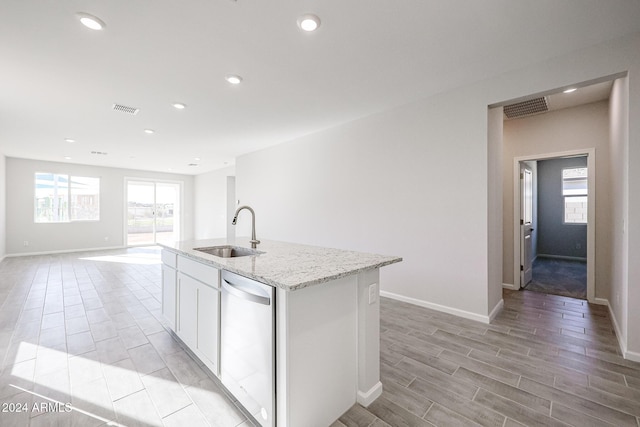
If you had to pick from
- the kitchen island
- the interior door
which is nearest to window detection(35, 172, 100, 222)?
the kitchen island

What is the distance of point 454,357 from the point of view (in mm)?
2309

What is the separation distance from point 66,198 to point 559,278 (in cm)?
1225

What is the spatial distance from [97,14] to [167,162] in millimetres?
6434

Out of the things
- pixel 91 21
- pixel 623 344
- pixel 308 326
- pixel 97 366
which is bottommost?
pixel 97 366

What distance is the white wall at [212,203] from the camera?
8.76 m

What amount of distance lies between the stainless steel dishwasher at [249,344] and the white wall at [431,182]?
253cm

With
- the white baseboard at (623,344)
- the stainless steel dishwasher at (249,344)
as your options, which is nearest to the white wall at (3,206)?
the stainless steel dishwasher at (249,344)

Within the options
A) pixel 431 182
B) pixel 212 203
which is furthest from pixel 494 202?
pixel 212 203

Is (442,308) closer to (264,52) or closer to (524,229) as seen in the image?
(524,229)

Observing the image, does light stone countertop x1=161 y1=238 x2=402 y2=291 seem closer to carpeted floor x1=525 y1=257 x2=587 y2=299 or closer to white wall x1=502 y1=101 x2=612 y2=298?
white wall x1=502 y1=101 x2=612 y2=298

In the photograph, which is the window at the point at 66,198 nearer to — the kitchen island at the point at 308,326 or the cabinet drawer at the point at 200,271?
the cabinet drawer at the point at 200,271

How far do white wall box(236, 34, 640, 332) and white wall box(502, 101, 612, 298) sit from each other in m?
1.28

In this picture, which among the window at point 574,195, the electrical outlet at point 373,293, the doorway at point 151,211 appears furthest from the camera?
the doorway at point 151,211

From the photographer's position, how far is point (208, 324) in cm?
201
